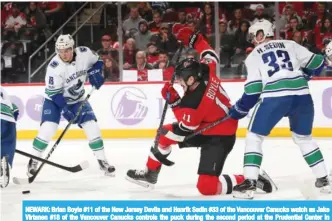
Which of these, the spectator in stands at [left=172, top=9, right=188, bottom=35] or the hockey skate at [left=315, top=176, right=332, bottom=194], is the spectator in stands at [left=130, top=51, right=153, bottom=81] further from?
the hockey skate at [left=315, top=176, right=332, bottom=194]

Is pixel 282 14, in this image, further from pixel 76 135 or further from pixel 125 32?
pixel 76 135

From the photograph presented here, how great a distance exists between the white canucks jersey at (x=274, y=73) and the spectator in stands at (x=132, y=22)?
357 cm

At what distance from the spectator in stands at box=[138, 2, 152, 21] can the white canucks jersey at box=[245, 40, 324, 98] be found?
3.77m

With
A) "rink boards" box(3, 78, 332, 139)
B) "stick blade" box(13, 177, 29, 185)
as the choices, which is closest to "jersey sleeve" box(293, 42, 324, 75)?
"stick blade" box(13, 177, 29, 185)

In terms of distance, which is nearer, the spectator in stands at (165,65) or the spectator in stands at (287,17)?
the spectator in stands at (165,65)

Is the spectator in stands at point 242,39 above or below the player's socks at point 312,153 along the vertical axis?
above

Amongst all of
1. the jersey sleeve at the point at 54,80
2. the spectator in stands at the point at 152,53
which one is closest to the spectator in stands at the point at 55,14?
the spectator in stands at the point at 152,53

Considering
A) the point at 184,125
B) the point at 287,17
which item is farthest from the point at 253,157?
the point at 287,17

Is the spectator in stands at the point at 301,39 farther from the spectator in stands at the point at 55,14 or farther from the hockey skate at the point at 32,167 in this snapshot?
the hockey skate at the point at 32,167

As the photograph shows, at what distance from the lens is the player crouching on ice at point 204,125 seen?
3.58m

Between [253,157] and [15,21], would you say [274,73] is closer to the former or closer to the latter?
[253,157]

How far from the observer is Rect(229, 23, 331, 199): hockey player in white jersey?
3.53m

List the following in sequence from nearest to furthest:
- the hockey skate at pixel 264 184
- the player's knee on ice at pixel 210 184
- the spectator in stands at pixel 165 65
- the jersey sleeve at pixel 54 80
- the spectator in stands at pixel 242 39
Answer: the player's knee on ice at pixel 210 184, the hockey skate at pixel 264 184, the jersey sleeve at pixel 54 80, the spectator in stands at pixel 165 65, the spectator in stands at pixel 242 39

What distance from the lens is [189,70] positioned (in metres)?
3.54
